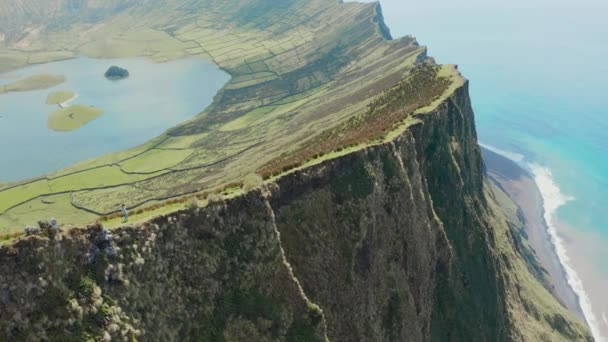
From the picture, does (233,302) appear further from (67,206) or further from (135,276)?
(67,206)

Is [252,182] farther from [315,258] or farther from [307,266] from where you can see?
[315,258]

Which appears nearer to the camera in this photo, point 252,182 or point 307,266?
point 252,182

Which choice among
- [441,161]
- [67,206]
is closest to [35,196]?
[67,206]

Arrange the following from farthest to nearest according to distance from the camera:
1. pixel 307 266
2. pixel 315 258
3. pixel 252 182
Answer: pixel 315 258
pixel 307 266
pixel 252 182

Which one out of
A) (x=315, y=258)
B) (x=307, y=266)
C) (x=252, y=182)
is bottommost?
(x=307, y=266)

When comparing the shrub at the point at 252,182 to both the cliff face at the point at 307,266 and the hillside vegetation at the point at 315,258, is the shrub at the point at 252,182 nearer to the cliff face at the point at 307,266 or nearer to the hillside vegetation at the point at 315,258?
the hillside vegetation at the point at 315,258

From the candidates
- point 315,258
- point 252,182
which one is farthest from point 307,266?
point 252,182

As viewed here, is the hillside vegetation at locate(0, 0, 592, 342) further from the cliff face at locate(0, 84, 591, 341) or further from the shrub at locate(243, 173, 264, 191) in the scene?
the shrub at locate(243, 173, 264, 191)

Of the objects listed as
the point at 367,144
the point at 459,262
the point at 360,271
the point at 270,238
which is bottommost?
the point at 459,262
